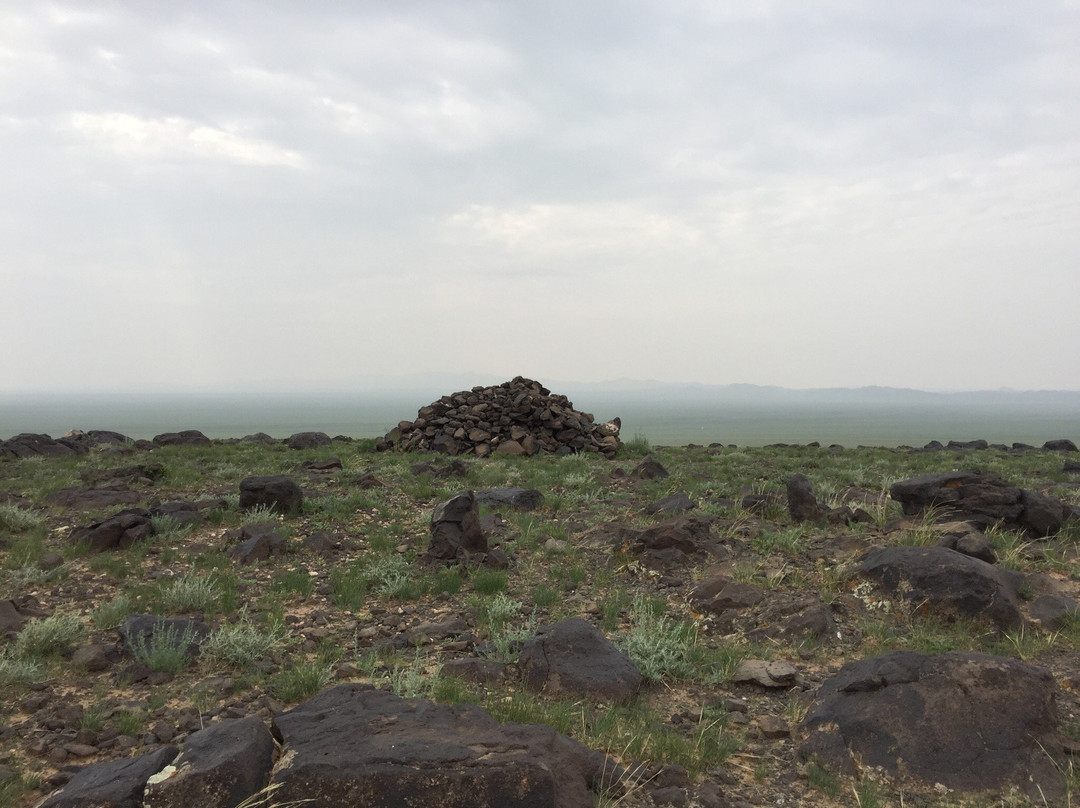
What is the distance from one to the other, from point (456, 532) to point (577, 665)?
4269 mm

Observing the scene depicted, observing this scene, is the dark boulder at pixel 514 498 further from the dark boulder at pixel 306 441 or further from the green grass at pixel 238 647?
the dark boulder at pixel 306 441

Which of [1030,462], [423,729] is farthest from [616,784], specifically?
[1030,462]

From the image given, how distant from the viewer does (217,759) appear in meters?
3.50

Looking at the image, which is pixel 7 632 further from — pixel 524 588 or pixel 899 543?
pixel 899 543

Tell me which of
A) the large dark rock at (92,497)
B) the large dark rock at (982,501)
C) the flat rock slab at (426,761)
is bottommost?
the large dark rock at (92,497)

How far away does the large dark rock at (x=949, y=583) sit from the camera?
22.7 feet

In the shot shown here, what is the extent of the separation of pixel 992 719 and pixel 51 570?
10782 millimetres

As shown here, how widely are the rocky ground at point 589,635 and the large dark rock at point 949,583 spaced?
0.03 m

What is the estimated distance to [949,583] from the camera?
23.4 feet

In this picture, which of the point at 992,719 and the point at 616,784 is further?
the point at 992,719

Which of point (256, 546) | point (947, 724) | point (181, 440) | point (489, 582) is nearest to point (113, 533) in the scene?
point (256, 546)

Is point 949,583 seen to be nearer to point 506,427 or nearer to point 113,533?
point 113,533

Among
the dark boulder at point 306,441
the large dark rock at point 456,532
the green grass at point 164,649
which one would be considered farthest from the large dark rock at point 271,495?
the dark boulder at point 306,441

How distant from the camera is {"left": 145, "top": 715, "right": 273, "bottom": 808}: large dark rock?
11.0 ft
